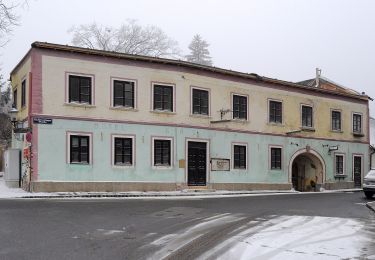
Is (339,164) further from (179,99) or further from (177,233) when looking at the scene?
(177,233)

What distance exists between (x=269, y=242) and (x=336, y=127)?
94.6 feet

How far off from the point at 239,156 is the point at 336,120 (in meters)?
10.6

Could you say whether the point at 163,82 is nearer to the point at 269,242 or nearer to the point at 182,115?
the point at 182,115

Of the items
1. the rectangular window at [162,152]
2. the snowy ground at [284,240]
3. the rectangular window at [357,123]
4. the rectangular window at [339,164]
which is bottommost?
the snowy ground at [284,240]

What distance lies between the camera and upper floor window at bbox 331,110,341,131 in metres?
36.9

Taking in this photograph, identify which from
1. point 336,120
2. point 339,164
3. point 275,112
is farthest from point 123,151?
point 339,164

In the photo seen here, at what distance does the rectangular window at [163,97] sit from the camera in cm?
2727

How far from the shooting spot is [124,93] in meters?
26.2

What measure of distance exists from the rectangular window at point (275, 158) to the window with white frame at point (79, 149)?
42.6 feet

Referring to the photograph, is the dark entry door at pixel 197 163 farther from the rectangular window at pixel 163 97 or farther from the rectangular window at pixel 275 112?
the rectangular window at pixel 275 112

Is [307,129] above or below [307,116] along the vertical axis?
below

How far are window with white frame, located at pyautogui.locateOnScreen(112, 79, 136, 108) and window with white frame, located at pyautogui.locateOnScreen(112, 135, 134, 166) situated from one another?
176cm

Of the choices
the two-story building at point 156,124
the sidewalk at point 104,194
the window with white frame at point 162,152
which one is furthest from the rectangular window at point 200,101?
the sidewalk at point 104,194

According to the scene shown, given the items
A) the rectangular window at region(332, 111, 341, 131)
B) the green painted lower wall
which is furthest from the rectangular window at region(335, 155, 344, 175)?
the green painted lower wall
